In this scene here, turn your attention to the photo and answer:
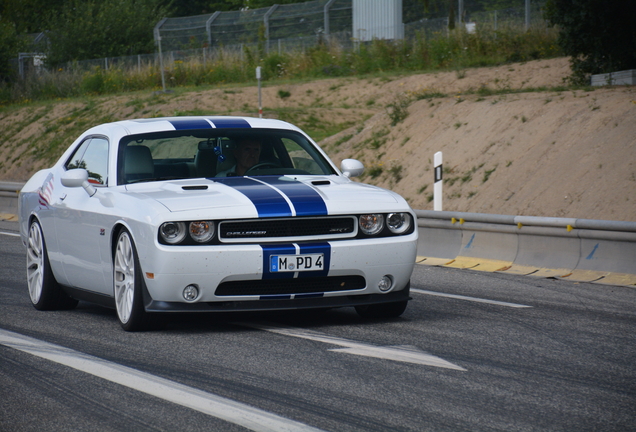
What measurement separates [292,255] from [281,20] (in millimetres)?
41278

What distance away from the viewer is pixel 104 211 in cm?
730

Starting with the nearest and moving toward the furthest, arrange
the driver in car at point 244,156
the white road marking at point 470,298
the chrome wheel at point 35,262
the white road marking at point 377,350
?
the white road marking at point 377,350 → the driver in car at point 244,156 → the white road marking at point 470,298 → the chrome wheel at point 35,262

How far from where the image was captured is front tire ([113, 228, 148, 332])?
22.3 ft

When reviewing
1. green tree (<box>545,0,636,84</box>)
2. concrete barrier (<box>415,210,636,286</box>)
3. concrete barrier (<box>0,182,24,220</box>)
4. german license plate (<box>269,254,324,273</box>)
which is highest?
green tree (<box>545,0,636,84</box>)

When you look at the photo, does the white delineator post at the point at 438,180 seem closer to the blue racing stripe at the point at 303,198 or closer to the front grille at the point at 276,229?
the blue racing stripe at the point at 303,198

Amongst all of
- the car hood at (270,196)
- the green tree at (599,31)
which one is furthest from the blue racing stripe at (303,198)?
the green tree at (599,31)

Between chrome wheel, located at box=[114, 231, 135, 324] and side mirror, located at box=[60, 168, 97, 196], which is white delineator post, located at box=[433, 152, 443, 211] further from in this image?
chrome wheel, located at box=[114, 231, 135, 324]

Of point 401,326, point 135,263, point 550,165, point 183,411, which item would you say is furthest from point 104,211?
point 550,165

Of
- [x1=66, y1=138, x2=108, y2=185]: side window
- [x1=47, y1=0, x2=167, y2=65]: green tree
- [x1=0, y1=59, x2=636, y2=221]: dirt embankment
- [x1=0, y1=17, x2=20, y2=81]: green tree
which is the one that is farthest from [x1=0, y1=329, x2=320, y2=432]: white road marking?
[x1=0, y1=17, x2=20, y2=81]: green tree

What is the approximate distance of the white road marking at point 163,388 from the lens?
4.44 metres

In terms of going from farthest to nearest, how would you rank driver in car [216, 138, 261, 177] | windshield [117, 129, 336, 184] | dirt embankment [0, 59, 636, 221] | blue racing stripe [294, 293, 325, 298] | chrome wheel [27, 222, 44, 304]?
dirt embankment [0, 59, 636, 221] → chrome wheel [27, 222, 44, 304] → driver in car [216, 138, 261, 177] → windshield [117, 129, 336, 184] → blue racing stripe [294, 293, 325, 298]

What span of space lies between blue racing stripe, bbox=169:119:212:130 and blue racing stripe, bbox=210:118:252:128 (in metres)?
0.08

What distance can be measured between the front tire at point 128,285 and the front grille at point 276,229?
0.67 metres

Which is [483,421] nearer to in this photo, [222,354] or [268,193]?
[222,354]
